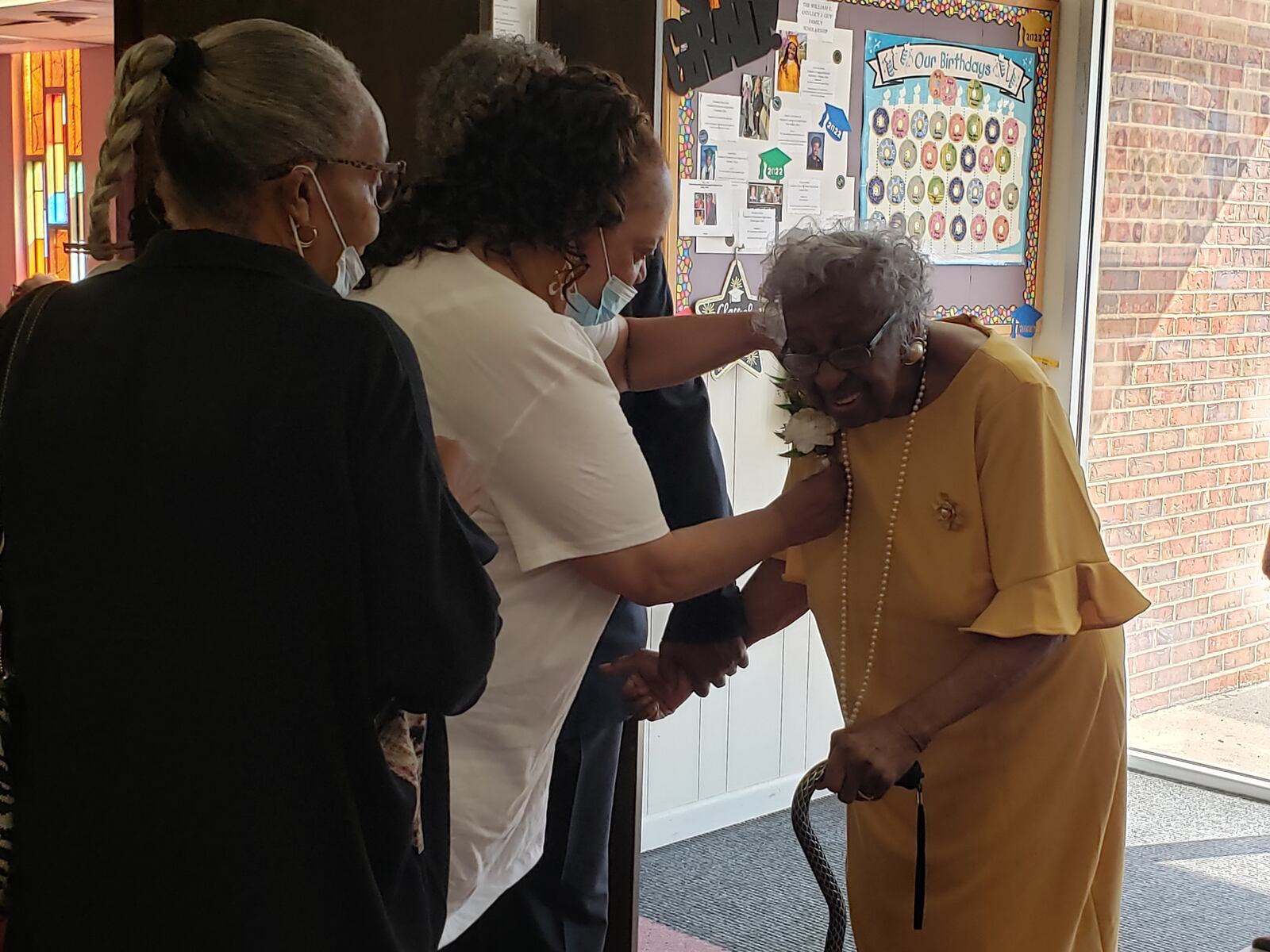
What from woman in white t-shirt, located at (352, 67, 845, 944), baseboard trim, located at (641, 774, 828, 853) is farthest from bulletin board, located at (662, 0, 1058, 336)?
woman in white t-shirt, located at (352, 67, 845, 944)

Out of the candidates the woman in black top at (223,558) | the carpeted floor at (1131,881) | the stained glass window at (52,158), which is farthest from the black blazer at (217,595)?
the stained glass window at (52,158)

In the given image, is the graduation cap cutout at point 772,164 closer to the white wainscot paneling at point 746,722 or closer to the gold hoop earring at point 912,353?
the white wainscot paneling at point 746,722

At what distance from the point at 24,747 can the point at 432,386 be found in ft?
1.73

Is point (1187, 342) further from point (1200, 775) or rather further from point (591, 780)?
point (591, 780)

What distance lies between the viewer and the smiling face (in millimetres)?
1646

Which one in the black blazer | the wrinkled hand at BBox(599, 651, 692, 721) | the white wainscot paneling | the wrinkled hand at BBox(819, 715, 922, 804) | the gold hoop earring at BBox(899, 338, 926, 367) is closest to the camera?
the black blazer

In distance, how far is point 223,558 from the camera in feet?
3.73

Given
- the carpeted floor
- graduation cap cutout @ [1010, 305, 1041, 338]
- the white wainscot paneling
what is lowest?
the carpeted floor

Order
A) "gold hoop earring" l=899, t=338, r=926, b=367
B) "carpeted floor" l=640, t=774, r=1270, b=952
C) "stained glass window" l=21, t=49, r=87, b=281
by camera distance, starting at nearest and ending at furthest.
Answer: "gold hoop earring" l=899, t=338, r=926, b=367
"carpeted floor" l=640, t=774, r=1270, b=952
"stained glass window" l=21, t=49, r=87, b=281

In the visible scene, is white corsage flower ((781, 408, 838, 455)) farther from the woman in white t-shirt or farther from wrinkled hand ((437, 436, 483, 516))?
wrinkled hand ((437, 436, 483, 516))

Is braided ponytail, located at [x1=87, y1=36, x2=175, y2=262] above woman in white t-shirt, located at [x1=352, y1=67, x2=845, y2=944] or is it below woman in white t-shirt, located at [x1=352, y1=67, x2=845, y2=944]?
above

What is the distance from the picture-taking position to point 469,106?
1659 millimetres

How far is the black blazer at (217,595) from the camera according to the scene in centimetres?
113

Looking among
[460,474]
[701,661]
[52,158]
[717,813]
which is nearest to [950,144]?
[717,813]
